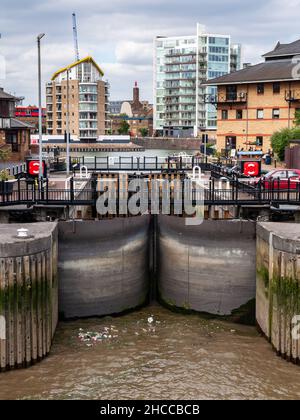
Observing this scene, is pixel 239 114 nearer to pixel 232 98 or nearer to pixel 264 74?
pixel 232 98

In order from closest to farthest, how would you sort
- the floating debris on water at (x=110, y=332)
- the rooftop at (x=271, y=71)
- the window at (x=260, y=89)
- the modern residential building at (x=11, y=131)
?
the floating debris on water at (x=110, y=332), the modern residential building at (x=11, y=131), the rooftop at (x=271, y=71), the window at (x=260, y=89)

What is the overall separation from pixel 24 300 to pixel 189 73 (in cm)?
17586

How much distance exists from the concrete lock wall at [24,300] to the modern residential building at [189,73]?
160455 millimetres

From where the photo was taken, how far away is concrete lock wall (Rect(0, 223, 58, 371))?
19500 mm

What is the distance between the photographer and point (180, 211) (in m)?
27.3

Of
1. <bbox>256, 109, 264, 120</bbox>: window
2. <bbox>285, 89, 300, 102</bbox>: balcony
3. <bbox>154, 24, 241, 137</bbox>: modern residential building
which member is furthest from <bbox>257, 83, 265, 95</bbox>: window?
<bbox>154, 24, 241, 137</bbox>: modern residential building

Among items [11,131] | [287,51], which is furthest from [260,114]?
[11,131]

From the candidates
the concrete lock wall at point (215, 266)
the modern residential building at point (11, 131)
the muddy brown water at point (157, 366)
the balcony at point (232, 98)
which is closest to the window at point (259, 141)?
the balcony at point (232, 98)

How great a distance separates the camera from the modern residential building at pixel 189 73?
7298 inches

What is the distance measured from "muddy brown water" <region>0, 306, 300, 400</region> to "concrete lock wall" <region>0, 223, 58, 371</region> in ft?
1.96

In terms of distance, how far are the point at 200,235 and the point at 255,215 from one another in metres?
3.39

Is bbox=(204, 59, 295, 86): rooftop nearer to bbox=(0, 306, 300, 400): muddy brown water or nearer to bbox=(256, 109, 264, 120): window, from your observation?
bbox=(256, 109, 264, 120): window

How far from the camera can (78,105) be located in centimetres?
18050

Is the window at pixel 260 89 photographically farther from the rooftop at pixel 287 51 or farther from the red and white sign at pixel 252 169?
the red and white sign at pixel 252 169
